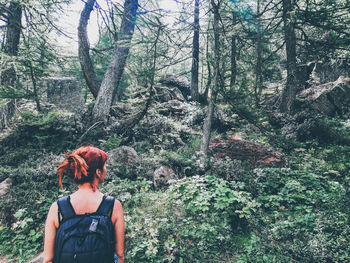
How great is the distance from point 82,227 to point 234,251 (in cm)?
261

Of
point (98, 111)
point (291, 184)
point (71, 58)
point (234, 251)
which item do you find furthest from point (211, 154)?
point (71, 58)

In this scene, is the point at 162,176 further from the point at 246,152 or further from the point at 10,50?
the point at 10,50

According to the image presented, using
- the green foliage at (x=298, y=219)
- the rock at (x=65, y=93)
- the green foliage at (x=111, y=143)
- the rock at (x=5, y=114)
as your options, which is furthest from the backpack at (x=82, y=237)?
the rock at (x=65, y=93)

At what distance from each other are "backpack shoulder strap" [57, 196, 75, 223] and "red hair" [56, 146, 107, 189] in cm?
20

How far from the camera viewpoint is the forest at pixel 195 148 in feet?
11.7

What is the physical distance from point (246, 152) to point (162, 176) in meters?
2.71

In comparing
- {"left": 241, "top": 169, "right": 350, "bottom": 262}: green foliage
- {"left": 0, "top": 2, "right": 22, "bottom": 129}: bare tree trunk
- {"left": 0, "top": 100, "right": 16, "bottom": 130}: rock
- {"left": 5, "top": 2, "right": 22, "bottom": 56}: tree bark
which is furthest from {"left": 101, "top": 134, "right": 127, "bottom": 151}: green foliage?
{"left": 5, "top": 2, "right": 22, "bottom": 56}: tree bark

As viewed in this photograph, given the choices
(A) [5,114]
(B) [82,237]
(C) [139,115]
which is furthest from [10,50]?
(B) [82,237]

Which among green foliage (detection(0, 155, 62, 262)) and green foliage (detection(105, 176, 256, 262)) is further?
green foliage (detection(0, 155, 62, 262))

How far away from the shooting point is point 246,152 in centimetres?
641

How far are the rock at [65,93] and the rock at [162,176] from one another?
41.0 ft

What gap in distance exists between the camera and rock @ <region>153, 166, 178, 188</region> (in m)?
5.43

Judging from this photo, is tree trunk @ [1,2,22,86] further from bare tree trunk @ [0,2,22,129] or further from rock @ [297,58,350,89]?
rock @ [297,58,350,89]

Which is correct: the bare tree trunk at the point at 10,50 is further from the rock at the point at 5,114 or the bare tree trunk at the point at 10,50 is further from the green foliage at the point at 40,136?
the green foliage at the point at 40,136
